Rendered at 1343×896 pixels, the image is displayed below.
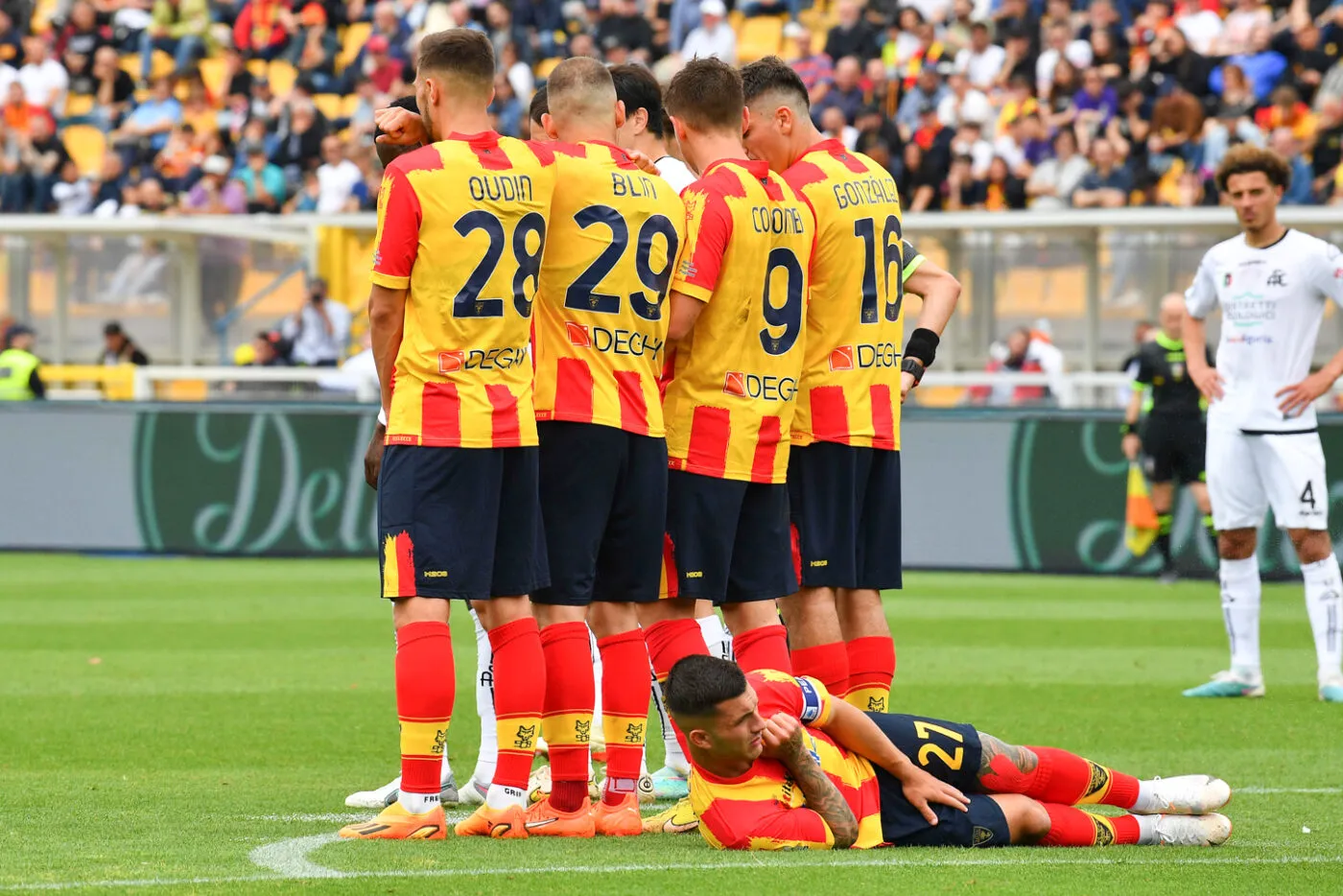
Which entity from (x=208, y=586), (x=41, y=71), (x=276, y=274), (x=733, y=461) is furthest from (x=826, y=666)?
(x=41, y=71)

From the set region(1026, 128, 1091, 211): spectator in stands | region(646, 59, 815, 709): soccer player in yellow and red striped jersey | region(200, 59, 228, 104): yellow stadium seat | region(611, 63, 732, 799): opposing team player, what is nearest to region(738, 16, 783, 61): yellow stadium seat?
region(1026, 128, 1091, 211): spectator in stands

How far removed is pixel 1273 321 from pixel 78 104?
22.7m

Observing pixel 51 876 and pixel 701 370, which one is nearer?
pixel 51 876

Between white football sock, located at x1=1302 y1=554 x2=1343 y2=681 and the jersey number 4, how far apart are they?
406 centimetres

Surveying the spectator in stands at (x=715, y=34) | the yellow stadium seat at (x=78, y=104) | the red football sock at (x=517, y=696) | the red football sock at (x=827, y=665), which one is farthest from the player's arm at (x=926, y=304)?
the yellow stadium seat at (x=78, y=104)

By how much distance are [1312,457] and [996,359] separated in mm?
9904

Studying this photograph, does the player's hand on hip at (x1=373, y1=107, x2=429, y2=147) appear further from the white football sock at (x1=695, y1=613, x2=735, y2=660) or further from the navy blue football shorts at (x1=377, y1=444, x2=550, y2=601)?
the white football sock at (x1=695, y1=613, x2=735, y2=660)

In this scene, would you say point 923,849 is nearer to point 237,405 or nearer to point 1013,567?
point 1013,567

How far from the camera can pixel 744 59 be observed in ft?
86.8

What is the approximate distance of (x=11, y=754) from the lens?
8.33m

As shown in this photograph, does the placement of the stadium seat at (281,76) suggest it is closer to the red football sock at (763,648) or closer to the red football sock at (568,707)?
the red football sock at (763,648)

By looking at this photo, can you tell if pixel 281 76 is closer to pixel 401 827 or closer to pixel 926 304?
pixel 926 304

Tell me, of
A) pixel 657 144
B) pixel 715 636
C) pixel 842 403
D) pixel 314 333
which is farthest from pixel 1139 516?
pixel 842 403

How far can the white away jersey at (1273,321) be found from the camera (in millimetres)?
10188
